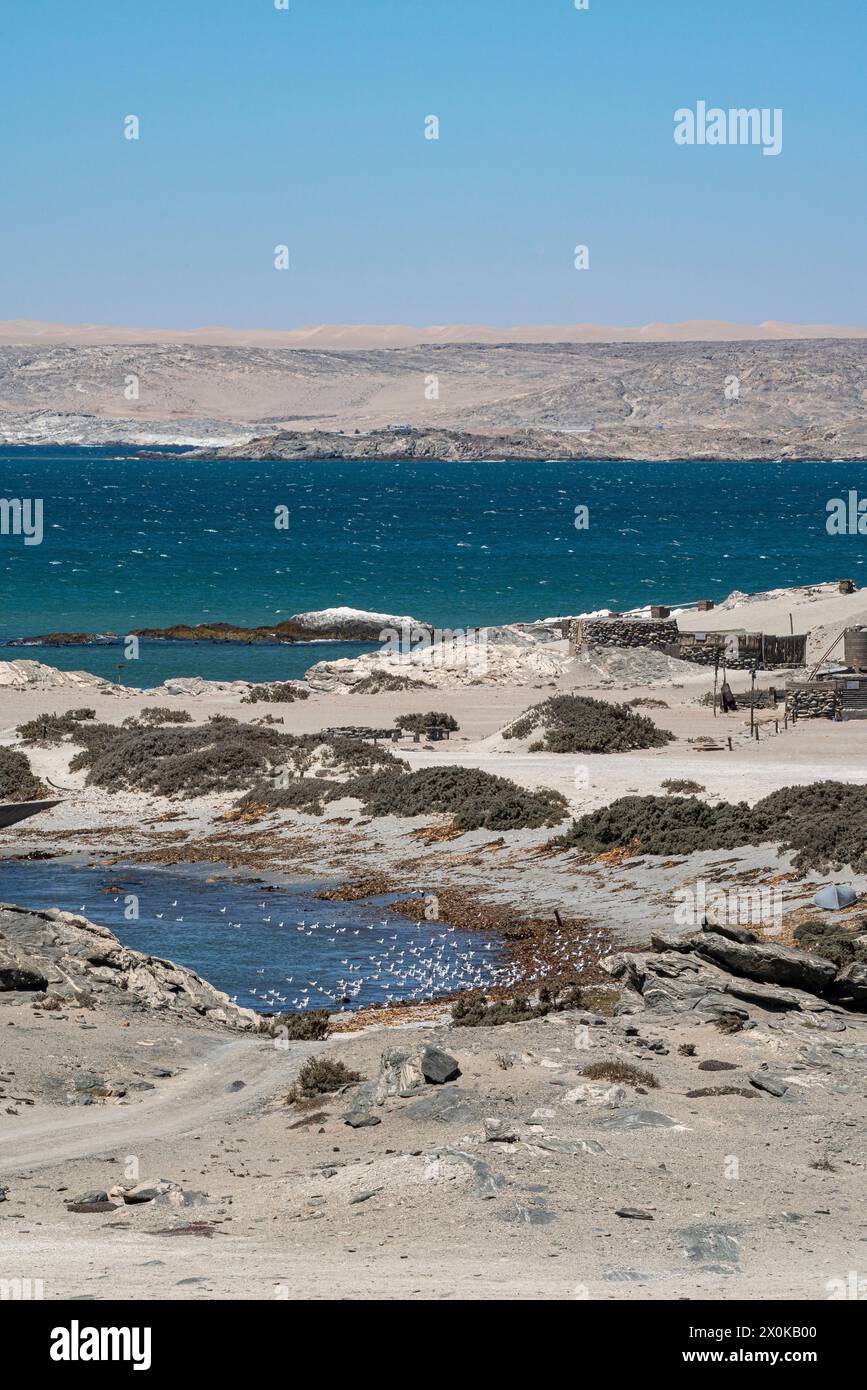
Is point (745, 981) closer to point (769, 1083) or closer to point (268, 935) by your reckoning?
point (769, 1083)

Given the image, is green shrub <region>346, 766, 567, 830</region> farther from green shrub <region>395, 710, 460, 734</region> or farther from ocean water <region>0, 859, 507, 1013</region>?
green shrub <region>395, 710, 460, 734</region>

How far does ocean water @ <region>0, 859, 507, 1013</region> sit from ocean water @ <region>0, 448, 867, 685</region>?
27220 mm

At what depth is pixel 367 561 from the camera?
105 metres

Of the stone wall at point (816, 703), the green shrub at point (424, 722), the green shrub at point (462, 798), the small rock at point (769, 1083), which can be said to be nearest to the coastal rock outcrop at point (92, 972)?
the small rock at point (769, 1083)

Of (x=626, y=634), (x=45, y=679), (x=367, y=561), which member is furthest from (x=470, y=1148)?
(x=367, y=561)

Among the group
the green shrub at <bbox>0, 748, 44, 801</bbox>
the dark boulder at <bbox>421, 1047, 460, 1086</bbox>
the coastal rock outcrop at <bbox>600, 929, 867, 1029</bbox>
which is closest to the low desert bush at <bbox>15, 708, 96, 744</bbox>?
the green shrub at <bbox>0, 748, 44, 801</bbox>

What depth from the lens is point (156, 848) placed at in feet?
105

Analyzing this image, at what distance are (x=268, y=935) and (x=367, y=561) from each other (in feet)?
264

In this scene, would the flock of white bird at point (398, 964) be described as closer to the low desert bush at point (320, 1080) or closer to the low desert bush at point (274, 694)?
the low desert bush at point (320, 1080)

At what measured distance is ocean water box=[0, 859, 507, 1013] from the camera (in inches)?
884

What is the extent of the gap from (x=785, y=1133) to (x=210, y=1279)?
20.0ft

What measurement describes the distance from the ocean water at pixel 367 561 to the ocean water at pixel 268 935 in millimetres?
27220

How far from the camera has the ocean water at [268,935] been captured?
22.5 metres
